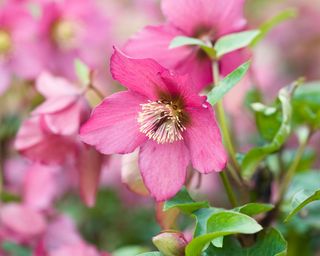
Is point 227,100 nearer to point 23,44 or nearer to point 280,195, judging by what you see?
point 23,44

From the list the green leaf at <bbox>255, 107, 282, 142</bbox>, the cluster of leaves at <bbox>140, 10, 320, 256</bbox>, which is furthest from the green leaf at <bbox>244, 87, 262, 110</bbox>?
the green leaf at <bbox>255, 107, 282, 142</bbox>

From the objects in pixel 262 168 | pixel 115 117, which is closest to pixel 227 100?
pixel 262 168

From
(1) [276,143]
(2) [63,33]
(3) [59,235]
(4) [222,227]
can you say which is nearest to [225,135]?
(1) [276,143]

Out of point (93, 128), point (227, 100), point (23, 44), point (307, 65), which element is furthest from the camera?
point (307, 65)

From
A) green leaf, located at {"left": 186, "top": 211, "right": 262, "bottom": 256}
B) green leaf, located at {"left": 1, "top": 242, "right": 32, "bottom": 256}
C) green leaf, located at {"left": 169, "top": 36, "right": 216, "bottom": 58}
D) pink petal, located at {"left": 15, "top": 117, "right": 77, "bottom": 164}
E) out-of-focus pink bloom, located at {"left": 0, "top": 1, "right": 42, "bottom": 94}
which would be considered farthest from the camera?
out-of-focus pink bloom, located at {"left": 0, "top": 1, "right": 42, "bottom": 94}

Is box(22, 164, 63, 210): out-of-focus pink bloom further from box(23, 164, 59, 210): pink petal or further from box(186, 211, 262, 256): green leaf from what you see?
box(186, 211, 262, 256): green leaf

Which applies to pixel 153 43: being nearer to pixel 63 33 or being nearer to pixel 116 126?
pixel 116 126
